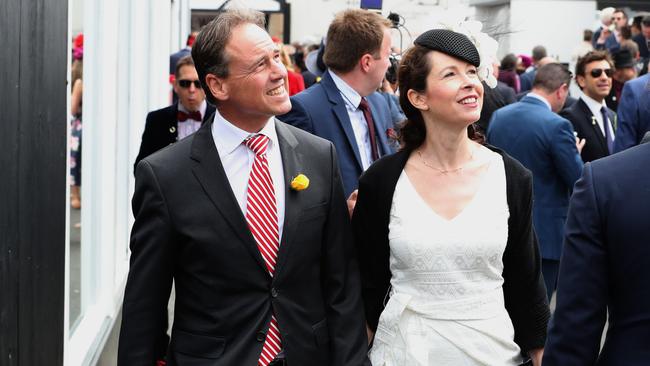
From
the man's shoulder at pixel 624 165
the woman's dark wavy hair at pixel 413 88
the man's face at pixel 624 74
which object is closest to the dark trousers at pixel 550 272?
the woman's dark wavy hair at pixel 413 88

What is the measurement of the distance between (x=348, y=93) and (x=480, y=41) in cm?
132

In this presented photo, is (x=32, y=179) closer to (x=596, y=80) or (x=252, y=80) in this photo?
(x=252, y=80)

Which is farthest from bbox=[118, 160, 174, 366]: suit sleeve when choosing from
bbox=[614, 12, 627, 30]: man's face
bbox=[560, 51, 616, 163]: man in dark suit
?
bbox=[614, 12, 627, 30]: man's face

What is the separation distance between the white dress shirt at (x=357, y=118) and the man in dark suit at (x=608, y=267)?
7.55 ft

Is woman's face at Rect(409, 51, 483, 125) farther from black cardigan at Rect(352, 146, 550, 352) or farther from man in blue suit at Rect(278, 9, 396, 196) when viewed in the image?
man in blue suit at Rect(278, 9, 396, 196)

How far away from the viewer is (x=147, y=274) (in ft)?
11.3

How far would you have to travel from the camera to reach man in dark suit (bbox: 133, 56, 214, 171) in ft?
21.3

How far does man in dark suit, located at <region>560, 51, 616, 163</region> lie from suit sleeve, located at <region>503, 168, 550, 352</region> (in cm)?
478

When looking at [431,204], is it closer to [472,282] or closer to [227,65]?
[472,282]

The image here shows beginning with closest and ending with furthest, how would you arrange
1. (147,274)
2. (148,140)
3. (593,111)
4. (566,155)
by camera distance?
1. (147,274)
2. (148,140)
3. (566,155)
4. (593,111)

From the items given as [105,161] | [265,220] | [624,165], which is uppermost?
[624,165]

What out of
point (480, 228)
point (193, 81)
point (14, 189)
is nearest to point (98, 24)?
point (193, 81)

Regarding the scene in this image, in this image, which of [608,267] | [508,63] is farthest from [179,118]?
[508,63]

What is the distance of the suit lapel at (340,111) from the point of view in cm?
505
